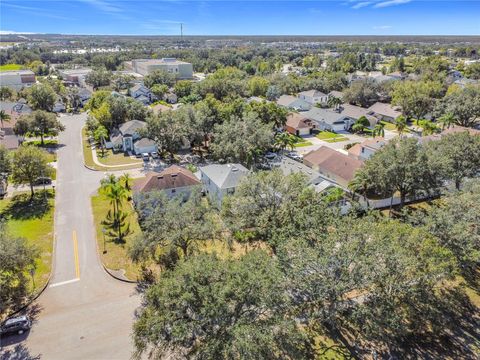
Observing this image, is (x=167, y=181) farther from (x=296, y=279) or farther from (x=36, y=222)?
(x=296, y=279)

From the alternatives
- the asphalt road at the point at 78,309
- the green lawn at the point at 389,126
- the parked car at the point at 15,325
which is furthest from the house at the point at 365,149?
the parked car at the point at 15,325

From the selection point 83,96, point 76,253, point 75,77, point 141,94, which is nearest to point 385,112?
point 141,94

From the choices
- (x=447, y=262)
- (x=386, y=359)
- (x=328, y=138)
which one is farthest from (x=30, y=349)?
(x=328, y=138)

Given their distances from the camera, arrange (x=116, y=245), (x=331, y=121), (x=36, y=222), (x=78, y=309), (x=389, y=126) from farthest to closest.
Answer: (x=389, y=126) → (x=331, y=121) → (x=36, y=222) → (x=116, y=245) → (x=78, y=309)

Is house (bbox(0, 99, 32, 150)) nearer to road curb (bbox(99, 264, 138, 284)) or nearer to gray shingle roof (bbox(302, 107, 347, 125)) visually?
road curb (bbox(99, 264, 138, 284))

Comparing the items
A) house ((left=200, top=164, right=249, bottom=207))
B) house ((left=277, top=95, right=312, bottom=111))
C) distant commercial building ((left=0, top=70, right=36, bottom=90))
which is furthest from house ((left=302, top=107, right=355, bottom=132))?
distant commercial building ((left=0, top=70, right=36, bottom=90))

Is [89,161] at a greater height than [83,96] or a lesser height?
lesser

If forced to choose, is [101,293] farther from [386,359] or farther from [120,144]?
[120,144]

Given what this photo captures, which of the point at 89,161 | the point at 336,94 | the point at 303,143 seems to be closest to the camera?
the point at 89,161
